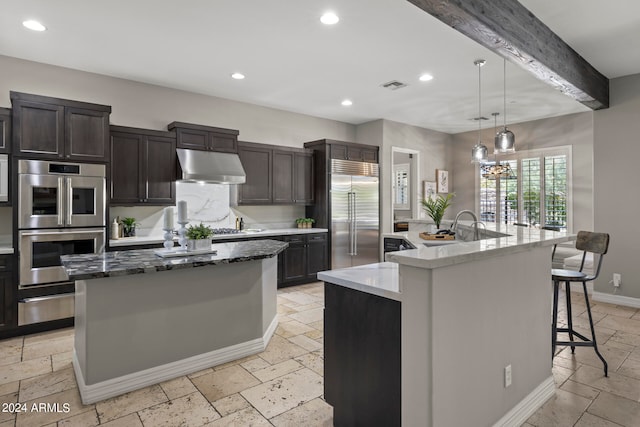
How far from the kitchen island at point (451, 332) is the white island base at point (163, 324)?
117cm

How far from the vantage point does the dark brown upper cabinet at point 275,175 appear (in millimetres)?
5566

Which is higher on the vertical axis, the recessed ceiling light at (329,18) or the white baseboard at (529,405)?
the recessed ceiling light at (329,18)

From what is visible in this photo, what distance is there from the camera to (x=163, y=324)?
2.70m

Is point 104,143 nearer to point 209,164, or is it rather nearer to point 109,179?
point 109,179

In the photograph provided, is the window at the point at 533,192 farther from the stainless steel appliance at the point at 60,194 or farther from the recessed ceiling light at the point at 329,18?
the stainless steel appliance at the point at 60,194

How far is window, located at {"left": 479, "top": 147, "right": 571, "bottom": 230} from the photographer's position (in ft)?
22.0

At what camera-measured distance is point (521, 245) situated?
6.85ft

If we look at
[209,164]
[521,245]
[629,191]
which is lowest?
[521,245]

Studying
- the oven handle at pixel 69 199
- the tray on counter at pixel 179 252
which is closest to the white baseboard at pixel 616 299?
the tray on counter at pixel 179 252

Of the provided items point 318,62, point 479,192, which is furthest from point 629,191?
point 318,62

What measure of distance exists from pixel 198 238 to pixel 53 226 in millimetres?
1850

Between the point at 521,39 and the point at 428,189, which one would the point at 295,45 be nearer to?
the point at 521,39

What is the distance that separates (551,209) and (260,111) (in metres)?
5.60

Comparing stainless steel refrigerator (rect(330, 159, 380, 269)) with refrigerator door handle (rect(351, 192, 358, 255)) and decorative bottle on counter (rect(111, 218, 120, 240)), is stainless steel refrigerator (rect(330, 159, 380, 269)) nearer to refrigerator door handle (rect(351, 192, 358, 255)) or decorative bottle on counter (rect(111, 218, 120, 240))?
refrigerator door handle (rect(351, 192, 358, 255))
